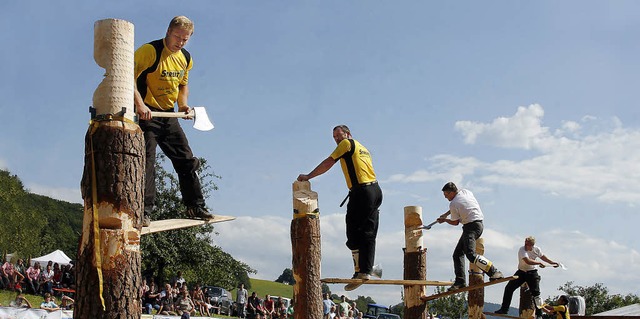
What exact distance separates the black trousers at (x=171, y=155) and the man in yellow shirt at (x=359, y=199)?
66.1 inches

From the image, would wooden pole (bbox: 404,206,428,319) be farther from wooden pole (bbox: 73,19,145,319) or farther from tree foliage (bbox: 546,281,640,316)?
tree foliage (bbox: 546,281,640,316)

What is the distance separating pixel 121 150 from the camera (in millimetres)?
5641

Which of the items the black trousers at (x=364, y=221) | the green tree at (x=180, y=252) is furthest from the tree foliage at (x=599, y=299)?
the black trousers at (x=364, y=221)

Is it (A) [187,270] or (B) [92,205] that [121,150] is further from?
(A) [187,270]

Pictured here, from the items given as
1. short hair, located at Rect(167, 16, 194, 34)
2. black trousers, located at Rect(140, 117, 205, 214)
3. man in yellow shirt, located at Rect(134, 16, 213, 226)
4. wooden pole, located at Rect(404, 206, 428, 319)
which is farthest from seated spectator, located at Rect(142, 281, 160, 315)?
short hair, located at Rect(167, 16, 194, 34)

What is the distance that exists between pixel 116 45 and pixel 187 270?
36.2 m

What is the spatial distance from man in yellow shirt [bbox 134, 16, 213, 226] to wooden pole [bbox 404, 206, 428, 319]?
194 inches

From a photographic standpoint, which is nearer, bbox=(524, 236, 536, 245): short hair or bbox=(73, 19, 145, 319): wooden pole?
bbox=(73, 19, 145, 319): wooden pole

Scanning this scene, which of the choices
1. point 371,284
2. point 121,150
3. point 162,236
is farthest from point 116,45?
point 162,236

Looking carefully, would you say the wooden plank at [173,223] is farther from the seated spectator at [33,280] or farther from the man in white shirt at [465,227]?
the seated spectator at [33,280]

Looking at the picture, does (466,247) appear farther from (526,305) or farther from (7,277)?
(7,277)

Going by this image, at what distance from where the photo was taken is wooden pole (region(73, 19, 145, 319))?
541cm

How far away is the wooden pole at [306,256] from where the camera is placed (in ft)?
27.5

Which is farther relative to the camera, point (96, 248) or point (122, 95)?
point (122, 95)
